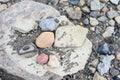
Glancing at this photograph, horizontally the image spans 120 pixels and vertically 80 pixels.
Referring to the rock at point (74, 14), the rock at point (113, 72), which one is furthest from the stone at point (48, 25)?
the rock at point (113, 72)

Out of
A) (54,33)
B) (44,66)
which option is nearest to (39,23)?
(54,33)

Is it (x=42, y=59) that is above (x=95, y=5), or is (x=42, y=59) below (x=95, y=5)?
below

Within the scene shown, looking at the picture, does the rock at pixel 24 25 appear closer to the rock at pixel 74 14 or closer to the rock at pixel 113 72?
the rock at pixel 74 14

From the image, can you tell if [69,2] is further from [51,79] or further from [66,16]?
[51,79]

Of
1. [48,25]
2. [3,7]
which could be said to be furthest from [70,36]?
[3,7]

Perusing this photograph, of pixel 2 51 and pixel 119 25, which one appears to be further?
pixel 119 25

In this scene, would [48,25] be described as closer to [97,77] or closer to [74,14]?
[74,14]
